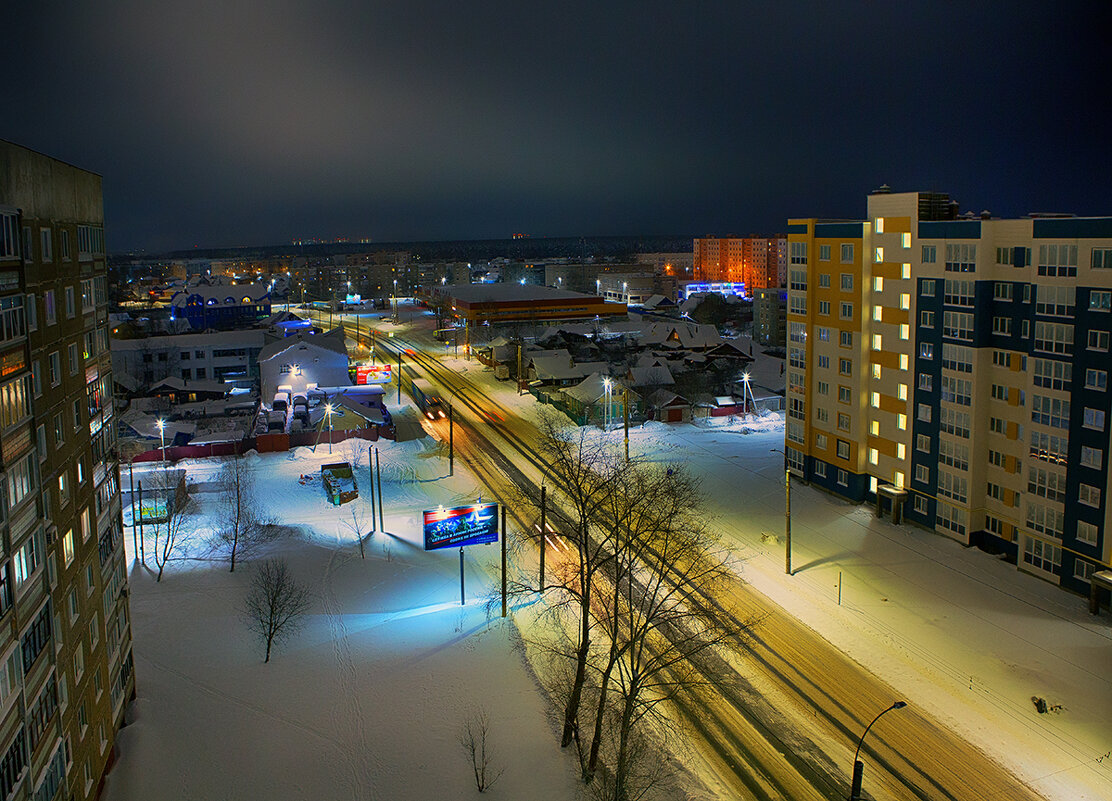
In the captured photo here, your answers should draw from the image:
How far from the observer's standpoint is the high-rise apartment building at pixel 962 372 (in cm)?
2852

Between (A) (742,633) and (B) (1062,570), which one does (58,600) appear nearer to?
(A) (742,633)

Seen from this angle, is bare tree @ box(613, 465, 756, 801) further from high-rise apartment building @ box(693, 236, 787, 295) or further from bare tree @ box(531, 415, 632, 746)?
high-rise apartment building @ box(693, 236, 787, 295)

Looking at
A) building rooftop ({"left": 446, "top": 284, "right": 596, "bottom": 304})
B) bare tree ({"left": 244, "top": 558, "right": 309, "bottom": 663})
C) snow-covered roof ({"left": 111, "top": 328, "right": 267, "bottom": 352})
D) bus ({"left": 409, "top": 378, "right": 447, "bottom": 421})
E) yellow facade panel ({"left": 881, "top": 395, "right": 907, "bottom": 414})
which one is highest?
building rooftop ({"left": 446, "top": 284, "right": 596, "bottom": 304})

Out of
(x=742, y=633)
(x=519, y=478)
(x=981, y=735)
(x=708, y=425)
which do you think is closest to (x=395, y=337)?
(x=708, y=425)

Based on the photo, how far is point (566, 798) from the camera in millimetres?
18719

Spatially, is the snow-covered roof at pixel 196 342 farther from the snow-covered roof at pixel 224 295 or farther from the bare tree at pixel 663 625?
the bare tree at pixel 663 625

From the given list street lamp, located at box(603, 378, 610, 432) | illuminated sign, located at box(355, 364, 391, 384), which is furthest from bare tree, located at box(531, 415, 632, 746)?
illuminated sign, located at box(355, 364, 391, 384)

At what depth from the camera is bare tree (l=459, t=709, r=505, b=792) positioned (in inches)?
746

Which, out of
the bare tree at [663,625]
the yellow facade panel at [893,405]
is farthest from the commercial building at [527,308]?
the bare tree at [663,625]

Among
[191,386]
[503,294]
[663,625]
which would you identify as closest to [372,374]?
[191,386]

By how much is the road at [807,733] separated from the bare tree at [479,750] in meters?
4.78

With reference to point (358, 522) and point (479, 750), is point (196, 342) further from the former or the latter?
point (479, 750)

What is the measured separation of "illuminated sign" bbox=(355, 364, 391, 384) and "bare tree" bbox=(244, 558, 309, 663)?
42.9m

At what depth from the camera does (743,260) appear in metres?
168
